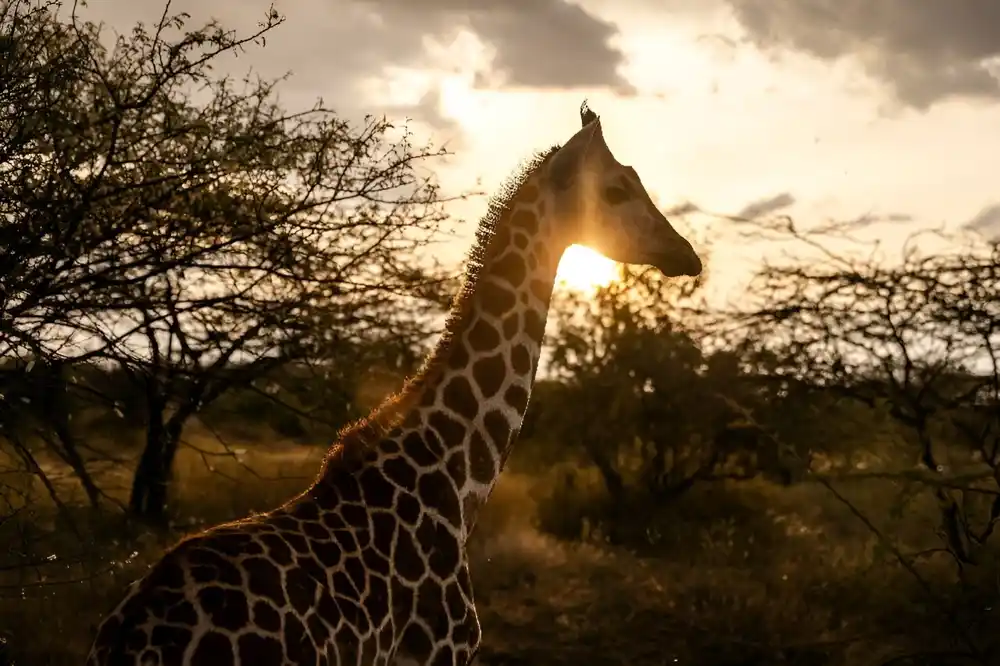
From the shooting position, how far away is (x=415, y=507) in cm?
443

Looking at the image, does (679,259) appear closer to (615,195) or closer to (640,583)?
(615,195)

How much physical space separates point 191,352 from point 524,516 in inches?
333

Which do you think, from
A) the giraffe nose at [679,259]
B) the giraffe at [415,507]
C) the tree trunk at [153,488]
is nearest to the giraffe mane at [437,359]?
the giraffe at [415,507]

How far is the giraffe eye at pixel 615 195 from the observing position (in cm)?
526

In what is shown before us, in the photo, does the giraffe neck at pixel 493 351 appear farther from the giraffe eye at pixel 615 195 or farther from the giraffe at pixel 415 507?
the giraffe eye at pixel 615 195

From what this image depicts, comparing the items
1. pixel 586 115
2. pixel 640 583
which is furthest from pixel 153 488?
pixel 586 115

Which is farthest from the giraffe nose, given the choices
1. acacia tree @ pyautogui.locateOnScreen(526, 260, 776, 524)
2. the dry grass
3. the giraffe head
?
acacia tree @ pyautogui.locateOnScreen(526, 260, 776, 524)

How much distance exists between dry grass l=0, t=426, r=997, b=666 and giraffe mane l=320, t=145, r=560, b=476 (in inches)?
45.2

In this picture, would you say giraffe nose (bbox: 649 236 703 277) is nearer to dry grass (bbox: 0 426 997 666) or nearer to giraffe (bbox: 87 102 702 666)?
giraffe (bbox: 87 102 702 666)

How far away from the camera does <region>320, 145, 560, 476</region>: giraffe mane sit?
175 inches

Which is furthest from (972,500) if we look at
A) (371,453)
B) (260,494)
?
(260,494)

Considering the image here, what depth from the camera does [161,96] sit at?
210 inches

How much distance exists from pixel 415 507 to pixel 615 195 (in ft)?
6.30

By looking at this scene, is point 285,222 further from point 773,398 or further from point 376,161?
point 773,398
